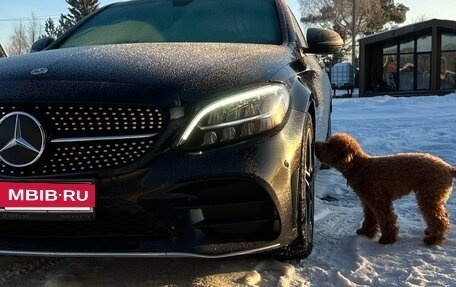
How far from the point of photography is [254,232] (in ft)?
7.64

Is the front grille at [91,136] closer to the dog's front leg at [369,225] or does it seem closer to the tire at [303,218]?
the tire at [303,218]

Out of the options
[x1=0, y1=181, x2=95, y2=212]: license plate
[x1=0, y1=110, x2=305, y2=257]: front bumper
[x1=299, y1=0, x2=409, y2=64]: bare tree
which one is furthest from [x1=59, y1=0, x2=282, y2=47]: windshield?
[x1=299, y1=0, x2=409, y2=64]: bare tree

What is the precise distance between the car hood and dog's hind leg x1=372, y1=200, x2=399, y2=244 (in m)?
1.06

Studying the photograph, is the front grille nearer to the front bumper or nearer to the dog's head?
the front bumper

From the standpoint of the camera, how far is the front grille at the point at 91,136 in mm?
2219

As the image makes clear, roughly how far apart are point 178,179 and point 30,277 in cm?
107

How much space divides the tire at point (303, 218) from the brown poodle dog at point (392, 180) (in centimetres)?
29

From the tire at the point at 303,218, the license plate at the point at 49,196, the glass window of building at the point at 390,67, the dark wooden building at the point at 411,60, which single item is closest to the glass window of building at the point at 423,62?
the dark wooden building at the point at 411,60

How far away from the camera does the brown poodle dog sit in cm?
313

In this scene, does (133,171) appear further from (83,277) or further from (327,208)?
(327,208)

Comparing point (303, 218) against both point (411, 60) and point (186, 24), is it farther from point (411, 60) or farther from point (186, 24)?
point (411, 60)

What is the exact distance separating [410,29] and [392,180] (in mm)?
21386

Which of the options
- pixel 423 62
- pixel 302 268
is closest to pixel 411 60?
pixel 423 62

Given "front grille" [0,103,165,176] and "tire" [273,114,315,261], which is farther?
"tire" [273,114,315,261]
